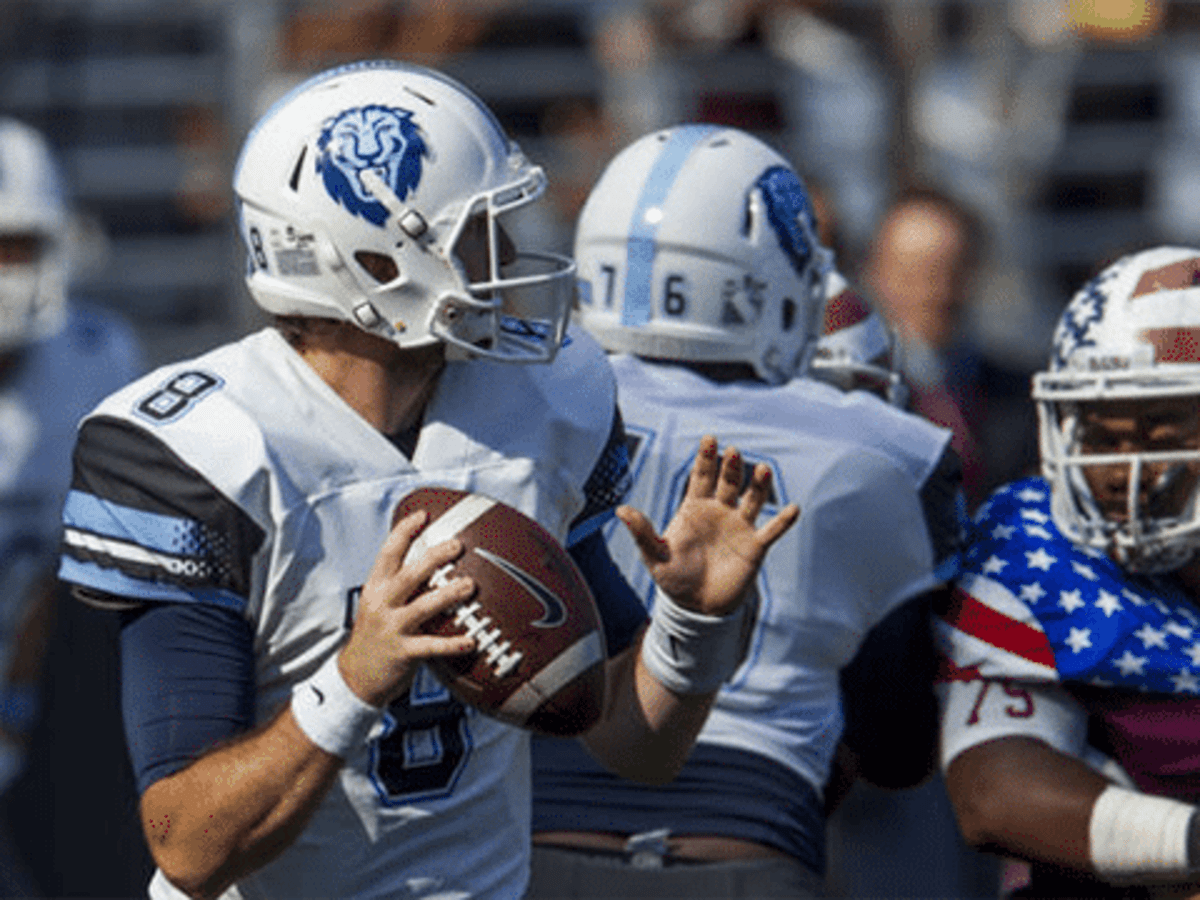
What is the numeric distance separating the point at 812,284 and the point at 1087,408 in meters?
0.58

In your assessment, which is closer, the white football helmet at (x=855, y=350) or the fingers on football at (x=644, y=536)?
the fingers on football at (x=644, y=536)

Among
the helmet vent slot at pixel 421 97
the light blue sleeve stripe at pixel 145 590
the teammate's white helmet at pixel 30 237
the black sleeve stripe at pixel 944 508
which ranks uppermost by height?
the helmet vent slot at pixel 421 97

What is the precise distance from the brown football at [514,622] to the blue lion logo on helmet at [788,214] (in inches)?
45.2

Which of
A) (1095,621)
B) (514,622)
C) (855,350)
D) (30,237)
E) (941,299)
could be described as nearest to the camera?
(514,622)

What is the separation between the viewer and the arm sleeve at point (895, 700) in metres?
3.51

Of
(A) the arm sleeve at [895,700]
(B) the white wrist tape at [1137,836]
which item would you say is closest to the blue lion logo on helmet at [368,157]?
(A) the arm sleeve at [895,700]

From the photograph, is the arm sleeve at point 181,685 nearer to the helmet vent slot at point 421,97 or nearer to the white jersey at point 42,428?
the helmet vent slot at point 421,97

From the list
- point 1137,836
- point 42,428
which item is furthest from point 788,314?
point 42,428

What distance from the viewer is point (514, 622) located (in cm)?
265

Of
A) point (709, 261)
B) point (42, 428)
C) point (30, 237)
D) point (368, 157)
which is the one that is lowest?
point (42, 428)

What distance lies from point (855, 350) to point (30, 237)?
2872 mm

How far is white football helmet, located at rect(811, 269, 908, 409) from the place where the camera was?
424 centimetres

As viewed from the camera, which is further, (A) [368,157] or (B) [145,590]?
(A) [368,157]

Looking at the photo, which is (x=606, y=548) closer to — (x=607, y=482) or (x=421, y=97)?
(x=607, y=482)
